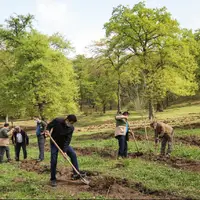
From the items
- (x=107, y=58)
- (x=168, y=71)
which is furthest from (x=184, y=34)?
(x=107, y=58)

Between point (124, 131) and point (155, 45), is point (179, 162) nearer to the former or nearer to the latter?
point (124, 131)

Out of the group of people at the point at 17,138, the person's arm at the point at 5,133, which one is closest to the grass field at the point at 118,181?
the group of people at the point at 17,138

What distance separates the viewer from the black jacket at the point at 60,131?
8797 millimetres

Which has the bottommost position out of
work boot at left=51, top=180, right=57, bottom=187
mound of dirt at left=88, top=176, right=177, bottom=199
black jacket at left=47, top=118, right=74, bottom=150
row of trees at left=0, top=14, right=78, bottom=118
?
mound of dirt at left=88, top=176, right=177, bottom=199

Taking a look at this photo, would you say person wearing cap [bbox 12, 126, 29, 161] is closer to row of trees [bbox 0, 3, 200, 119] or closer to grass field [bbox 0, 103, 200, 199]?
grass field [bbox 0, 103, 200, 199]

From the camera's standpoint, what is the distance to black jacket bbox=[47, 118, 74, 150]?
28.9 ft

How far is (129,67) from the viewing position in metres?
36.9

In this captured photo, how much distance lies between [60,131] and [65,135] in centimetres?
A: 23

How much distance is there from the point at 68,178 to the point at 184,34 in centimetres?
3064

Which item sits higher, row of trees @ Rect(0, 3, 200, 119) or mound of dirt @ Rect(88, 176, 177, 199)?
row of trees @ Rect(0, 3, 200, 119)

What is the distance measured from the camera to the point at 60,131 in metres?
8.81

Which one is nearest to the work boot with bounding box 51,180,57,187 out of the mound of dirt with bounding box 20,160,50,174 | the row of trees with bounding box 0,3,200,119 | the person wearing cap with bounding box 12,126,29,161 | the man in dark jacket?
the man in dark jacket

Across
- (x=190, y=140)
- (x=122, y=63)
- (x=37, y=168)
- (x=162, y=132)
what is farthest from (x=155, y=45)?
(x=37, y=168)

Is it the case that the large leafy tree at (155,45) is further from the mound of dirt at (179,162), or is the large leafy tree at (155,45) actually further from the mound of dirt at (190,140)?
the mound of dirt at (179,162)
